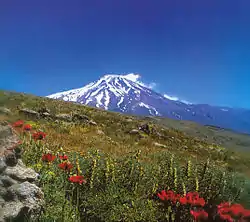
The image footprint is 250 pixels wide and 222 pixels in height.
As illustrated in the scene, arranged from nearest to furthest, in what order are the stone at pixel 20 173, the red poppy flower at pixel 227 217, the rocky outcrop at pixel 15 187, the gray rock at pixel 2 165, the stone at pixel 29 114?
the red poppy flower at pixel 227 217, the rocky outcrop at pixel 15 187, the gray rock at pixel 2 165, the stone at pixel 20 173, the stone at pixel 29 114

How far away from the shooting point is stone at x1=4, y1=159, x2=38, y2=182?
5320 mm

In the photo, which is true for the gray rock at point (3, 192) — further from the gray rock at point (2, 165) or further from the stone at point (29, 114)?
the stone at point (29, 114)

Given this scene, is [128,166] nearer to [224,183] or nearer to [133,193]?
[133,193]

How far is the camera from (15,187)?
5027 millimetres

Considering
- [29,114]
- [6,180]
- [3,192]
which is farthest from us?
[29,114]

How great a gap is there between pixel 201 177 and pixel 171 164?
0.65 meters

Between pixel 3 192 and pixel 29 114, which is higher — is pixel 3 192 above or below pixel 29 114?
below

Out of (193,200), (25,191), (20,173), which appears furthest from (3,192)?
(193,200)

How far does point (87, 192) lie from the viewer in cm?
641

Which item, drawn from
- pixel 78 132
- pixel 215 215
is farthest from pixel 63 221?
pixel 78 132

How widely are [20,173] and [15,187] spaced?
0.46 metres

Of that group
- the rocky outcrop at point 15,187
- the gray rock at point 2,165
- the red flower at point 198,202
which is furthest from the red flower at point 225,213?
the gray rock at point 2,165

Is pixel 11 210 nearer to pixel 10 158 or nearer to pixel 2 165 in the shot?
pixel 2 165

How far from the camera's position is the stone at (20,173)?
5320 mm
